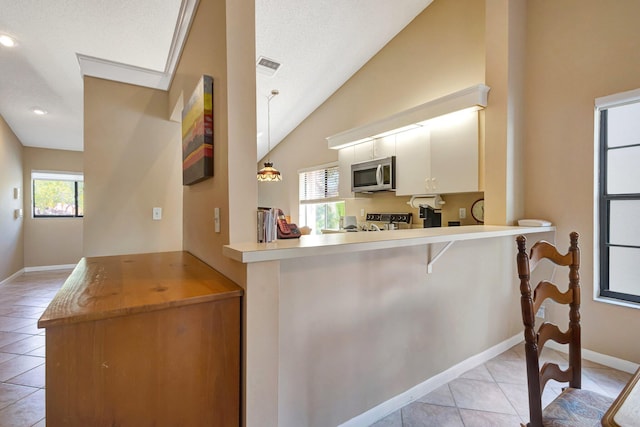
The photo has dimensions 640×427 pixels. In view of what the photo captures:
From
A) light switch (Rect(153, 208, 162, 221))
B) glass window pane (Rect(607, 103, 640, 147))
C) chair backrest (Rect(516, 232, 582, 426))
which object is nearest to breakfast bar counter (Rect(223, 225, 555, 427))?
chair backrest (Rect(516, 232, 582, 426))

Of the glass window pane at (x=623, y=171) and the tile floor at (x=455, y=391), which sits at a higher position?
the glass window pane at (x=623, y=171)

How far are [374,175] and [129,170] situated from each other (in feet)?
9.08

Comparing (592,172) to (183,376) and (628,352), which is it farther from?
(183,376)

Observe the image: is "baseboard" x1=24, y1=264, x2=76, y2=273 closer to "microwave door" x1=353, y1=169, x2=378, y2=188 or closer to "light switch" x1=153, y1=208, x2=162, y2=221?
"light switch" x1=153, y1=208, x2=162, y2=221

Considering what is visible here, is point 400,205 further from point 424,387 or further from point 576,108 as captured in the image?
point 424,387

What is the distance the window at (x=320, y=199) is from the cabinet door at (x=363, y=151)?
2.80 feet

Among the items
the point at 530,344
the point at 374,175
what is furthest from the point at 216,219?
the point at 374,175

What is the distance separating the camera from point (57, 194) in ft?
19.4

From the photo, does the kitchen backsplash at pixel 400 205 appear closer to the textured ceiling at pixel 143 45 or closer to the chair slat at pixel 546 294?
the chair slat at pixel 546 294

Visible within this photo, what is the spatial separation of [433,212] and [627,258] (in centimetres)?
160

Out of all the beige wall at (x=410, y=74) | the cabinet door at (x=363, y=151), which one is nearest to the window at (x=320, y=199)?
the beige wall at (x=410, y=74)

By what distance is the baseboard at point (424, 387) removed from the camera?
163cm

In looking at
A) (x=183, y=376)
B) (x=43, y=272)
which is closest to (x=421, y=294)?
(x=183, y=376)

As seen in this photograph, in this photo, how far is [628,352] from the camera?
220 cm
